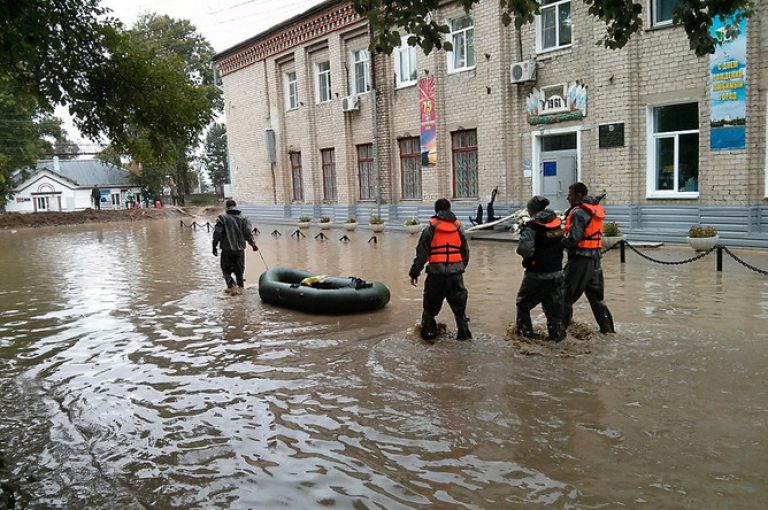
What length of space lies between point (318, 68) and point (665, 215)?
1769 cm

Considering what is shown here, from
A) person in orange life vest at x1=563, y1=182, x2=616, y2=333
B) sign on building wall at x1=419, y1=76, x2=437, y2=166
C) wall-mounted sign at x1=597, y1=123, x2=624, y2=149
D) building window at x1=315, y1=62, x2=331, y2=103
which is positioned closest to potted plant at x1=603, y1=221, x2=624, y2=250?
wall-mounted sign at x1=597, y1=123, x2=624, y2=149

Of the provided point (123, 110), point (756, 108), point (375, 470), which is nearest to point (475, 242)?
point (756, 108)

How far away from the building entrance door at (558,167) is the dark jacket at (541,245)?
459 inches

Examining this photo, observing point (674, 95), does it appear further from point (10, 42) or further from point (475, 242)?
point (10, 42)

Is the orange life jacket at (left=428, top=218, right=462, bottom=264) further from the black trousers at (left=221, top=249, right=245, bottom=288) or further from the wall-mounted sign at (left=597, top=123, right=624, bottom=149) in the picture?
the wall-mounted sign at (left=597, top=123, right=624, bottom=149)

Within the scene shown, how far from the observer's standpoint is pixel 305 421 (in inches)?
224

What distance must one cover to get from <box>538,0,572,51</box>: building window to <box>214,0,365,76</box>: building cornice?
7.28m

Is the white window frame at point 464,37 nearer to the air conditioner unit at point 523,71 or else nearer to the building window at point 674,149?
the air conditioner unit at point 523,71

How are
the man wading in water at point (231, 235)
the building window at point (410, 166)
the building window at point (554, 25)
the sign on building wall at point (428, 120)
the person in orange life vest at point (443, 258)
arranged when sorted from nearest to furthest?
the person in orange life vest at point (443, 258) → the man wading in water at point (231, 235) → the building window at point (554, 25) → the sign on building wall at point (428, 120) → the building window at point (410, 166)

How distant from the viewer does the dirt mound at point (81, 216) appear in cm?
3962

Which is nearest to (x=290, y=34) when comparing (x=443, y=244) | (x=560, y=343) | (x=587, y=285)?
(x=443, y=244)

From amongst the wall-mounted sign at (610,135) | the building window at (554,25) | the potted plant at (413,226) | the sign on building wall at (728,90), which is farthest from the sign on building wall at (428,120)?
the sign on building wall at (728,90)

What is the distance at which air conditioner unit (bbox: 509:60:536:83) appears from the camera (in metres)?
18.8

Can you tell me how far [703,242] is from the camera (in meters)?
13.9
